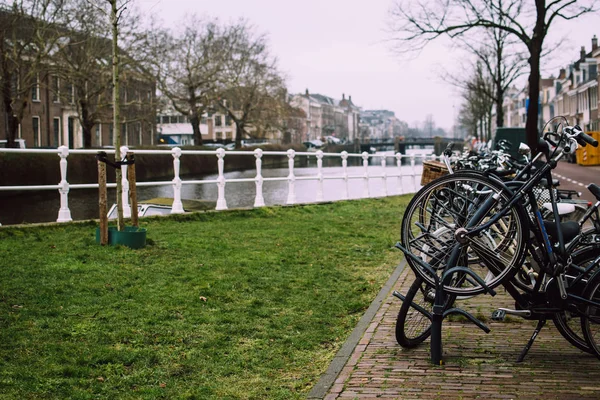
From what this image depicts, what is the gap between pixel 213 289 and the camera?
6672mm

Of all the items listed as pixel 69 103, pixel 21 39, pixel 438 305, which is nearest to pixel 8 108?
pixel 21 39

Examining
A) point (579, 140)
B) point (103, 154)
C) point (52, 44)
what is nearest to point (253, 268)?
point (103, 154)

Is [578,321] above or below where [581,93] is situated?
below

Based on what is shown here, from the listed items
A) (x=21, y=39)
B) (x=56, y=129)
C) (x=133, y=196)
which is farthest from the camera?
(x=56, y=129)

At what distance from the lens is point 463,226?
4609 millimetres

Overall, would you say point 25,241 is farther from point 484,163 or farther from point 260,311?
point 484,163

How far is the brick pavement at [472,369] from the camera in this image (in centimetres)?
396

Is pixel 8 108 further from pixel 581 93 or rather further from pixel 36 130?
pixel 581 93

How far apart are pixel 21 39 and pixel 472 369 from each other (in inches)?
1276

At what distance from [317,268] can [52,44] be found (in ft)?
88.7

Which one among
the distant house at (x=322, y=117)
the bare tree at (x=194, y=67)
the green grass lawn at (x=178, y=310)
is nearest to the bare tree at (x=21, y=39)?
the bare tree at (x=194, y=67)

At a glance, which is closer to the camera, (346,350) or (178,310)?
(346,350)

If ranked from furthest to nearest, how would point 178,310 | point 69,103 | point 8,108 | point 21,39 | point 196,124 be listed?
point 196,124
point 69,103
point 21,39
point 8,108
point 178,310

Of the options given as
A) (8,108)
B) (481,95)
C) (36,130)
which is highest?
(481,95)
